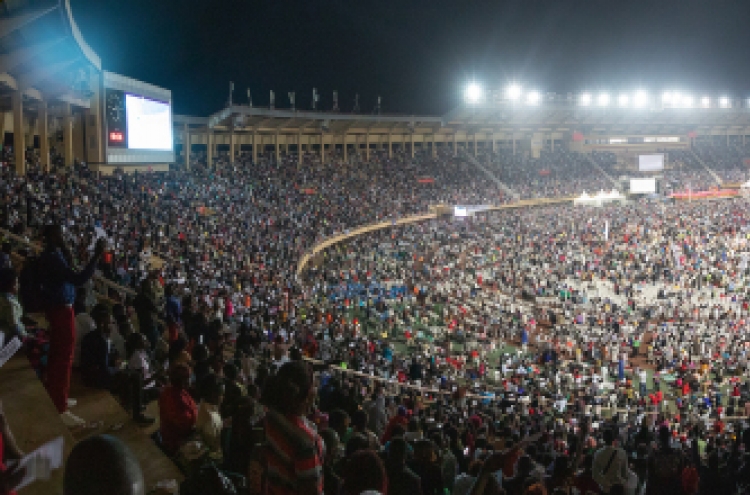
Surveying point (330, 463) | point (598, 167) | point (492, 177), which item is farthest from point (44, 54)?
point (598, 167)

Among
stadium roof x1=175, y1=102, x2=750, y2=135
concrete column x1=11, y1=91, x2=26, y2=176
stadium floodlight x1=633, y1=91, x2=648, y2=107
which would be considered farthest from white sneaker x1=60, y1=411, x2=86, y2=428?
stadium floodlight x1=633, y1=91, x2=648, y2=107

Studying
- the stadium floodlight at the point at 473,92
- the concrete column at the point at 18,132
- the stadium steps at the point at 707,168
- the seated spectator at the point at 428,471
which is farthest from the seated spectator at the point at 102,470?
the stadium steps at the point at 707,168

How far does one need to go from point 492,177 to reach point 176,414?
45794 mm

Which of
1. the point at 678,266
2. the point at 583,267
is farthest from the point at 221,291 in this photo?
the point at 678,266

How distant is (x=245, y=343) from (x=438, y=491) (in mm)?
5050

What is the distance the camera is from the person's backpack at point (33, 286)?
15.5ft

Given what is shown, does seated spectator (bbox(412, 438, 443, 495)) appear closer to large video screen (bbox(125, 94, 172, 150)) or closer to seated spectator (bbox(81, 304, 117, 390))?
seated spectator (bbox(81, 304, 117, 390))

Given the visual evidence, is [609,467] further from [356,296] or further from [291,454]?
[356,296]

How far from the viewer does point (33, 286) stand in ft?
16.0

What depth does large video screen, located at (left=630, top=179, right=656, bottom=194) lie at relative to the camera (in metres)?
51.2

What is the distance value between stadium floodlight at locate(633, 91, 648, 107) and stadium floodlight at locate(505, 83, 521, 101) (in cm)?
1434

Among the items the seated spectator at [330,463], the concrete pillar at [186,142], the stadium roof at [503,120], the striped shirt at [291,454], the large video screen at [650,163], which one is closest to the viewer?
the striped shirt at [291,454]

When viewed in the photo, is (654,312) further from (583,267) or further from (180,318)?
(180,318)

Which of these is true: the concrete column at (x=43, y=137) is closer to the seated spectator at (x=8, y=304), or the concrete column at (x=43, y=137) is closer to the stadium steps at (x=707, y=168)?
the seated spectator at (x=8, y=304)
